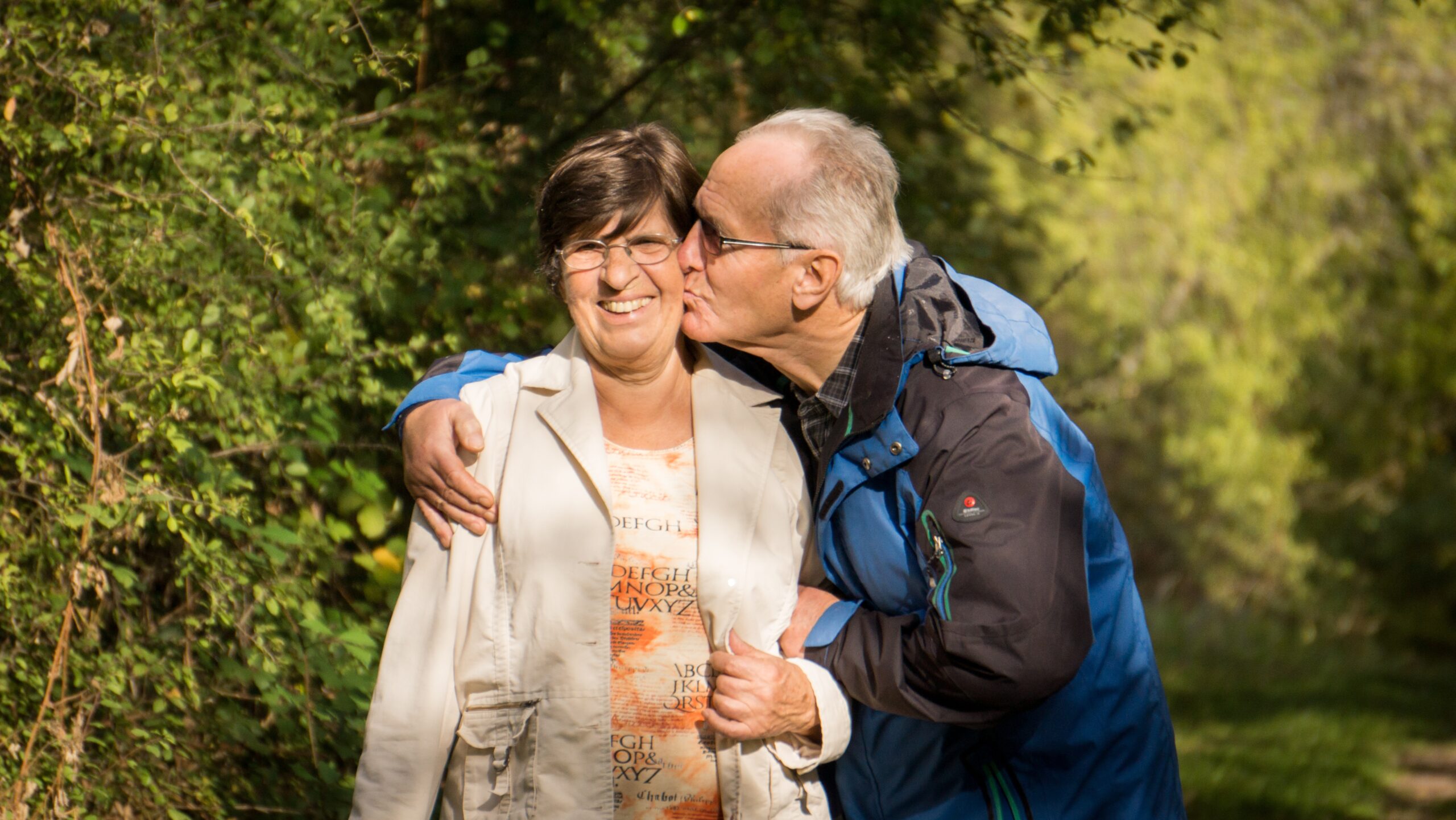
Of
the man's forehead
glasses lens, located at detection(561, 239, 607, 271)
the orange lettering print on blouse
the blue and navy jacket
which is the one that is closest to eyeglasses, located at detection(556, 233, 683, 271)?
glasses lens, located at detection(561, 239, 607, 271)

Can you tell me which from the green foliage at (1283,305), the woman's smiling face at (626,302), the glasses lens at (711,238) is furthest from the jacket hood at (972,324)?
the green foliage at (1283,305)

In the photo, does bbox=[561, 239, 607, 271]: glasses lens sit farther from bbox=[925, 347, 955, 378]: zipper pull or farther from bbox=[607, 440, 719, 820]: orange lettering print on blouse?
bbox=[925, 347, 955, 378]: zipper pull

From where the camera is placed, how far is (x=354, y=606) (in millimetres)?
3639

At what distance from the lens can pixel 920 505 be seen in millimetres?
2133

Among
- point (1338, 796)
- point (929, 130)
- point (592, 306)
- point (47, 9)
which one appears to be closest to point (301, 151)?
point (47, 9)

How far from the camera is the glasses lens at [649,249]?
2.47 meters

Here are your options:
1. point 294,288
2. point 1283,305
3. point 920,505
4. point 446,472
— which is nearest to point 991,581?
point 920,505

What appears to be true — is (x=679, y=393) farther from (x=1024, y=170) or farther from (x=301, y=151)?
(x=1024, y=170)

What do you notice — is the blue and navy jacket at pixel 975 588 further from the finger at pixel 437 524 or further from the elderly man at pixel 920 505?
the finger at pixel 437 524

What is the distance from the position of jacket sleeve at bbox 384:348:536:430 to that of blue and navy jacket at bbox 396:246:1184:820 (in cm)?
2

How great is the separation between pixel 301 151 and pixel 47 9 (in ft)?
2.07

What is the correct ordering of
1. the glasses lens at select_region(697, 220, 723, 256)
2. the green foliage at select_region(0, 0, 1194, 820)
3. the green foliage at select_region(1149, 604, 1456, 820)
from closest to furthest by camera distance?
the glasses lens at select_region(697, 220, 723, 256) < the green foliage at select_region(0, 0, 1194, 820) < the green foliage at select_region(1149, 604, 1456, 820)

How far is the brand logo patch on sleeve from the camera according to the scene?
6.66 ft

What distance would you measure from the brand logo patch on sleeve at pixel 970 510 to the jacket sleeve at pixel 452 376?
3.33ft
